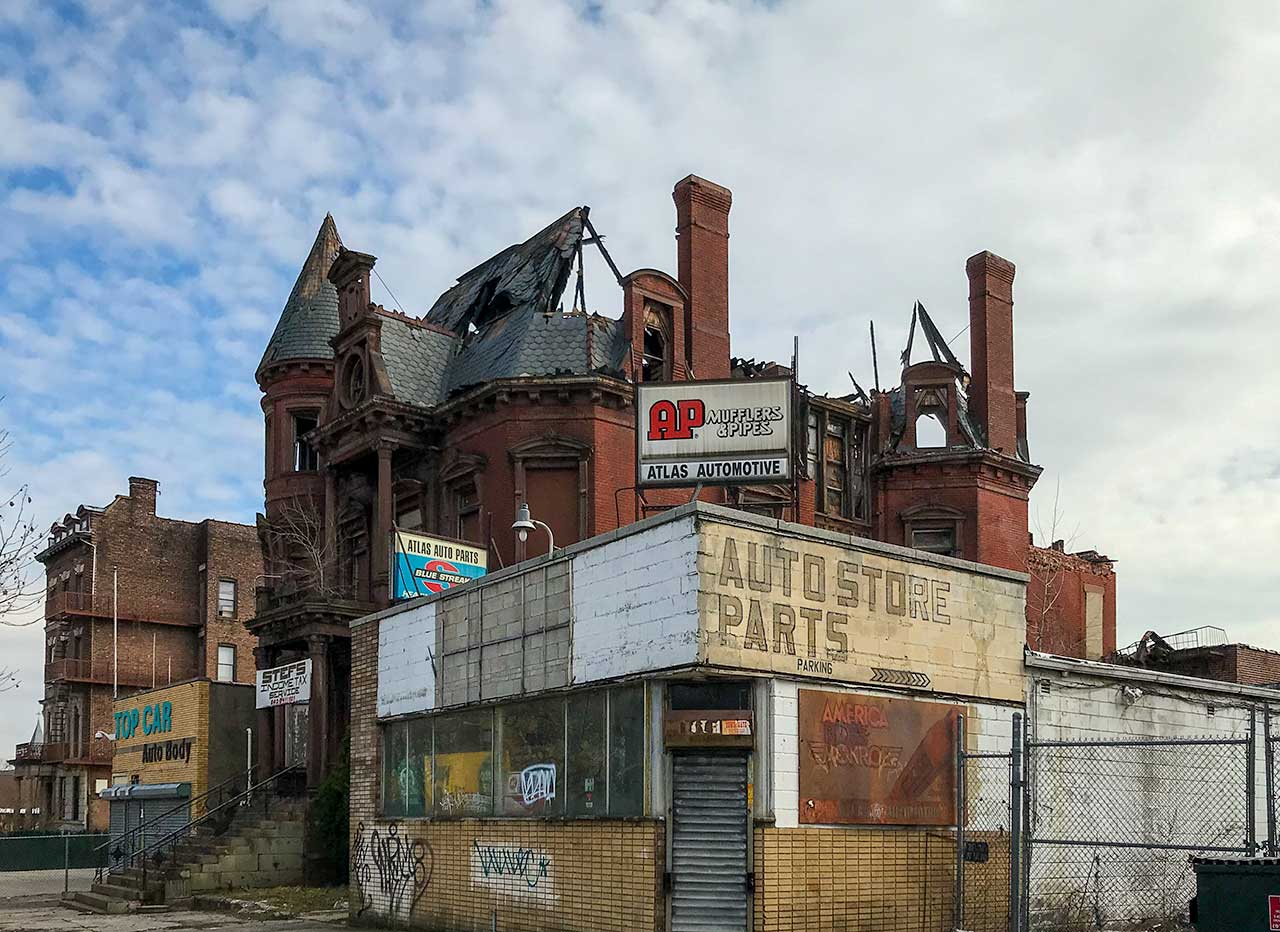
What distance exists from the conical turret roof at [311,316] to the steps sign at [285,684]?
33.2 ft

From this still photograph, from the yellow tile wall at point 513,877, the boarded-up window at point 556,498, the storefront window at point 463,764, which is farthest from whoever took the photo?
the boarded-up window at point 556,498

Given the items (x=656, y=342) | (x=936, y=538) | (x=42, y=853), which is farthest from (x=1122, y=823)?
(x=42, y=853)

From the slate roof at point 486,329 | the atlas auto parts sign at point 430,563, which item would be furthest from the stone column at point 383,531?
the atlas auto parts sign at point 430,563

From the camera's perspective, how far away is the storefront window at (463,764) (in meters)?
19.8

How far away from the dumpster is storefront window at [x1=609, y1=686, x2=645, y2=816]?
6.37m

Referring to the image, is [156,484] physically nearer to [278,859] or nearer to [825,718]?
[278,859]

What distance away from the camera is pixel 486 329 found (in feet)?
118

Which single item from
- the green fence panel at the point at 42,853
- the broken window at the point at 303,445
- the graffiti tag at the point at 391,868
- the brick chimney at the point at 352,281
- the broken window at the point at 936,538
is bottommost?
the green fence panel at the point at 42,853

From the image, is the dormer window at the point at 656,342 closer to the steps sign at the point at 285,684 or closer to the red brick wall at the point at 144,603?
the steps sign at the point at 285,684

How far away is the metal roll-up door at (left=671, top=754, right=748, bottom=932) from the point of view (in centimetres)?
1577

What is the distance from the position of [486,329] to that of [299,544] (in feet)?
27.1

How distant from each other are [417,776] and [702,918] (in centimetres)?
711

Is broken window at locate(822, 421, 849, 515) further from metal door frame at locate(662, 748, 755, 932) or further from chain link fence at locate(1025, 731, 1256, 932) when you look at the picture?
metal door frame at locate(662, 748, 755, 932)

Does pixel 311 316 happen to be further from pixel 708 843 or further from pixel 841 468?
pixel 708 843
